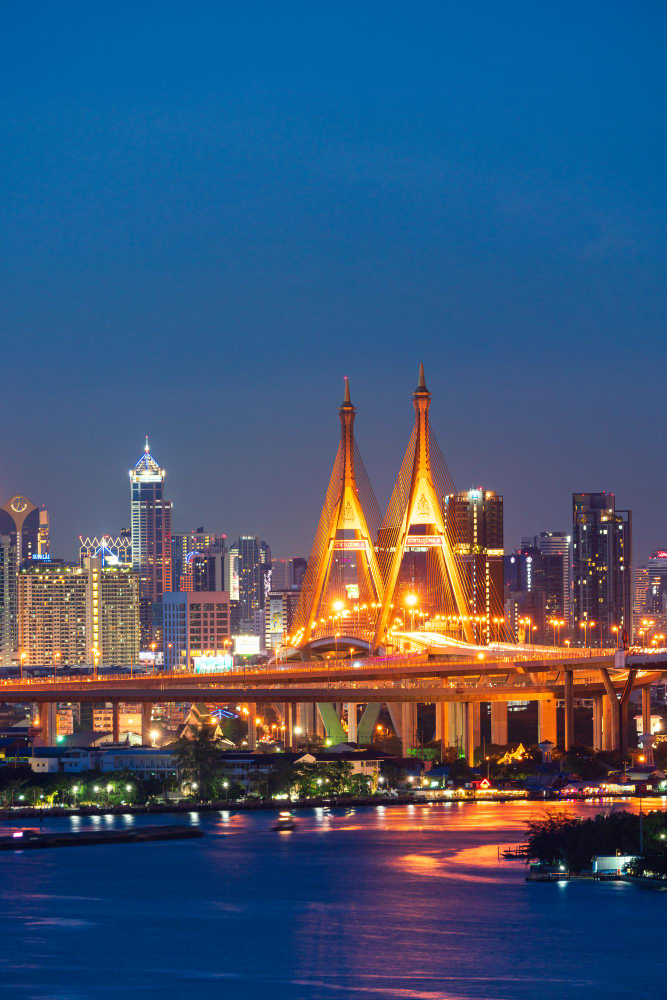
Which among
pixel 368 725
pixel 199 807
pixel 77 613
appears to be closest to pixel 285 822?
pixel 199 807

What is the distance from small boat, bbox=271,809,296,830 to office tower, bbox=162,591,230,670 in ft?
181

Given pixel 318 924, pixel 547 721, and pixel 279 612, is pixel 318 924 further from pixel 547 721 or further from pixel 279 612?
pixel 279 612

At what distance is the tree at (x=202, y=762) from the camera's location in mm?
37906

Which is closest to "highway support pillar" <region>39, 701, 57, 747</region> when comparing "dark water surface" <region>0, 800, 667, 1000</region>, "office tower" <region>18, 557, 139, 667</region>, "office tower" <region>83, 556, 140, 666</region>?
"dark water surface" <region>0, 800, 667, 1000</region>

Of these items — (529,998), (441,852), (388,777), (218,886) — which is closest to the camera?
(529,998)

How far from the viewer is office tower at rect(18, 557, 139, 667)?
94125mm

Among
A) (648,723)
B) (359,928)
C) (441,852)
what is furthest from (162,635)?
(359,928)

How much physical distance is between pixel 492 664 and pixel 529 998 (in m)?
26.8

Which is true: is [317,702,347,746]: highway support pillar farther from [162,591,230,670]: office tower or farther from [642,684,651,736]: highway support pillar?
[162,591,230,670]: office tower

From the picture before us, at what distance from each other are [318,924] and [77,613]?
74.0 meters

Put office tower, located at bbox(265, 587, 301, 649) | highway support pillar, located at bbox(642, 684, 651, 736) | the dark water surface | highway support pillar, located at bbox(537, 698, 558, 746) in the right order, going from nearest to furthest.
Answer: the dark water surface
highway support pillar, located at bbox(537, 698, 558, 746)
highway support pillar, located at bbox(642, 684, 651, 736)
office tower, located at bbox(265, 587, 301, 649)

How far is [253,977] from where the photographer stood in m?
19.8

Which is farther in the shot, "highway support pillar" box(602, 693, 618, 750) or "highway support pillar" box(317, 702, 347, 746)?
"highway support pillar" box(317, 702, 347, 746)

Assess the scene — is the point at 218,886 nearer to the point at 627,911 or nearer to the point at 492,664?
the point at 627,911
